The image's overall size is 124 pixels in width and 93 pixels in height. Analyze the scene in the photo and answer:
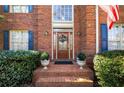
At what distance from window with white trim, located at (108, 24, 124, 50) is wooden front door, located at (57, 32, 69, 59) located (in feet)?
11.8

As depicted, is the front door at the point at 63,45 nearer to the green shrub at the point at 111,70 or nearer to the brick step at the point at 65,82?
the brick step at the point at 65,82

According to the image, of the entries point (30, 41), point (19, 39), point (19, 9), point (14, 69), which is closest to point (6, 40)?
point (19, 39)

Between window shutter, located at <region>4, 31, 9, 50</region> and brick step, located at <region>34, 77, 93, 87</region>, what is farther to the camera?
window shutter, located at <region>4, 31, 9, 50</region>

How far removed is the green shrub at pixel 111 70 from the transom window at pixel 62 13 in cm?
576

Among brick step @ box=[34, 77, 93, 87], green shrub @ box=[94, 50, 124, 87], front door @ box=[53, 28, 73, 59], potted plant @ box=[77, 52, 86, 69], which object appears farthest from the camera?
front door @ box=[53, 28, 73, 59]

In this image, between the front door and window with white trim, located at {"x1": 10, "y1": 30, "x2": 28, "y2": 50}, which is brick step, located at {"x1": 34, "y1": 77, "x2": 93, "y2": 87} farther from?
the front door

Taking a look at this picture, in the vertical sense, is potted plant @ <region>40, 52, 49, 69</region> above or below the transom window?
below

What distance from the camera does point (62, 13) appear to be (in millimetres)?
14258

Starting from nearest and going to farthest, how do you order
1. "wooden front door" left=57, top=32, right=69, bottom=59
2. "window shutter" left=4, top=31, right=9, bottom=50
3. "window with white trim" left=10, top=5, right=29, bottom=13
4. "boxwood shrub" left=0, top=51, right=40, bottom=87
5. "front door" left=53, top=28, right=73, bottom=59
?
"boxwood shrub" left=0, top=51, right=40, bottom=87 → "window shutter" left=4, top=31, right=9, bottom=50 → "window with white trim" left=10, top=5, right=29, bottom=13 → "front door" left=53, top=28, right=73, bottom=59 → "wooden front door" left=57, top=32, right=69, bottom=59

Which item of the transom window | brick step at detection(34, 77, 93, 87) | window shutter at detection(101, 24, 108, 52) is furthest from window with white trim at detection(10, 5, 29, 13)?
brick step at detection(34, 77, 93, 87)

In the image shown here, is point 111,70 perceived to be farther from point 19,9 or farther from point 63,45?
point 19,9

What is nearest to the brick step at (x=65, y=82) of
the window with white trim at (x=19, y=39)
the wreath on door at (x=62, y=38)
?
the window with white trim at (x=19, y=39)

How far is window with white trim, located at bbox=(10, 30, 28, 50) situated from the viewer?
13.7 metres
